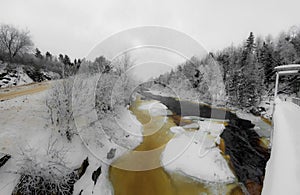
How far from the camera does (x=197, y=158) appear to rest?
8.53 metres

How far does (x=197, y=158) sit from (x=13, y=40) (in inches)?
1147

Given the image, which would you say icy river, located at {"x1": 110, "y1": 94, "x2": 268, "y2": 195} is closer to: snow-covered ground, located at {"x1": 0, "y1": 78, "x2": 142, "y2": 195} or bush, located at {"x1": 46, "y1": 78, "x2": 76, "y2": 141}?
snow-covered ground, located at {"x1": 0, "y1": 78, "x2": 142, "y2": 195}

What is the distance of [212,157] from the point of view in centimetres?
855

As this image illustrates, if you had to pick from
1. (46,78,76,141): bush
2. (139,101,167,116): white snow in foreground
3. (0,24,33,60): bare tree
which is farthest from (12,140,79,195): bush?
(0,24,33,60): bare tree

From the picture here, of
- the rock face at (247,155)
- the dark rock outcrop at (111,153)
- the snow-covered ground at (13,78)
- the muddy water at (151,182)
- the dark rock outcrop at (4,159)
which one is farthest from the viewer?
the snow-covered ground at (13,78)

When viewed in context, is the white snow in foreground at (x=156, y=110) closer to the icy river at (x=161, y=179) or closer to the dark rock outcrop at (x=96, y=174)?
the icy river at (x=161, y=179)

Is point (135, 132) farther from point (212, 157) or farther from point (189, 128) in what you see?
point (212, 157)

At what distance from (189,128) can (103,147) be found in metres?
7.91

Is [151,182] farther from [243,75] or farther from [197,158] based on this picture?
[243,75]

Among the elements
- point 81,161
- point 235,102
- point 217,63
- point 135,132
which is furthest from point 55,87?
point 217,63

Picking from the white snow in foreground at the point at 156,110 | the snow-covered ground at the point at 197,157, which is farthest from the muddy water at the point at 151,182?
the white snow in foreground at the point at 156,110

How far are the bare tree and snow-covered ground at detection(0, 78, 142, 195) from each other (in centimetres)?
1636

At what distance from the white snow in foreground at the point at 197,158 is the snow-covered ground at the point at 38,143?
9.21 feet

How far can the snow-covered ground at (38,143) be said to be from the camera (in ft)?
18.5
